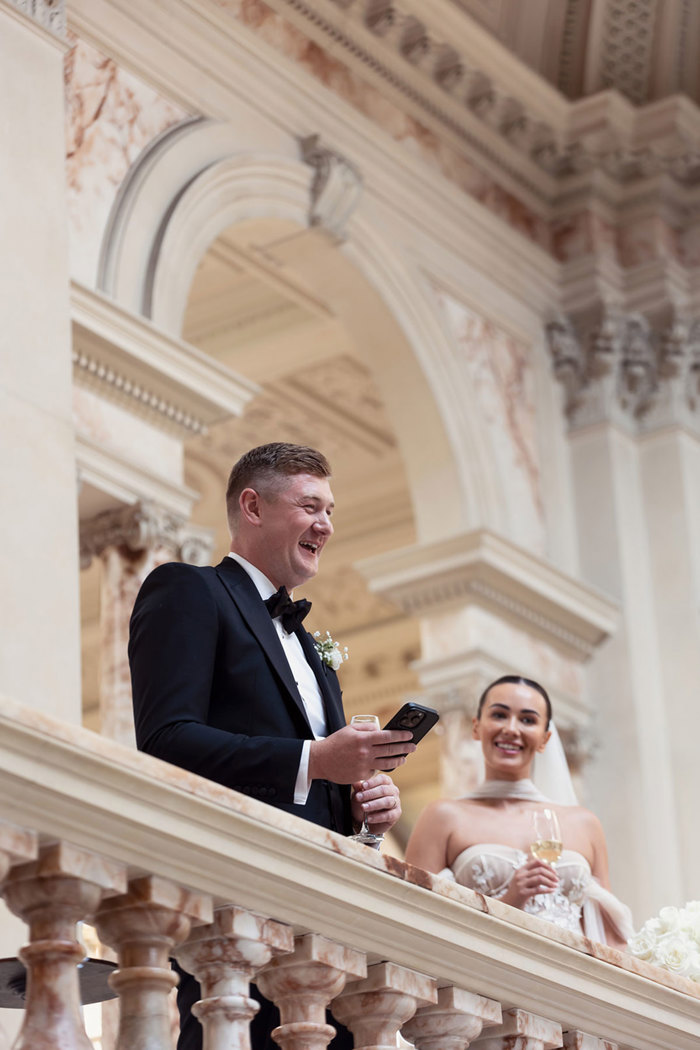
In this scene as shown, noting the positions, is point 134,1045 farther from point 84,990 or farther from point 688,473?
point 688,473

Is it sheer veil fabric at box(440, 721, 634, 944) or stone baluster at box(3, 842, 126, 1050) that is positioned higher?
sheer veil fabric at box(440, 721, 634, 944)

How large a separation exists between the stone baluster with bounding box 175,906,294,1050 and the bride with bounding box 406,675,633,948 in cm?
254

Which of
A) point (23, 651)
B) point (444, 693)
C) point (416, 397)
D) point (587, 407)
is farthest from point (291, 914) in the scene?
point (587, 407)

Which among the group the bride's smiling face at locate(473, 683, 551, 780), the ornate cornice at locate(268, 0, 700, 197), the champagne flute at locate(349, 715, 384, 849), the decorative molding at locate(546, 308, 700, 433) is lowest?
the champagne flute at locate(349, 715, 384, 849)

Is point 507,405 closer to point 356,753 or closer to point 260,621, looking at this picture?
point 260,621

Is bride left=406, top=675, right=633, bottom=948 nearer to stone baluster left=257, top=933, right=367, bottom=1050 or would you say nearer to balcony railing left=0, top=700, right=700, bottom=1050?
balcony railing left=0, top=700, right=700, bottom=1050

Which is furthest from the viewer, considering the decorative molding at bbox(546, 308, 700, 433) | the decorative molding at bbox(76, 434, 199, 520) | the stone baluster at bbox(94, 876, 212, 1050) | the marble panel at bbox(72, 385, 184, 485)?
the decorative molding at bbox(546, 308, 700, 433)

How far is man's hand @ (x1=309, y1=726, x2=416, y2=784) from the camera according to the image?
3031 mm

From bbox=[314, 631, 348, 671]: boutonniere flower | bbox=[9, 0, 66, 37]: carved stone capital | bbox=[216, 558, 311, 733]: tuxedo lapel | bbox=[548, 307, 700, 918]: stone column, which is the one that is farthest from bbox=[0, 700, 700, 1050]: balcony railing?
bbox=[548, 307, 700, 918]: stone column

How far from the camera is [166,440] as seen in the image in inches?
313

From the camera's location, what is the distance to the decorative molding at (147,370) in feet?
24.5

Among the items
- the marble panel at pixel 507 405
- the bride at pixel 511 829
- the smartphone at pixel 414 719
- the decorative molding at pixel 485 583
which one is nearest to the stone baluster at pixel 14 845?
the smartphone at pixel 414 719

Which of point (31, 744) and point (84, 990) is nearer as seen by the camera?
point (31, 744)

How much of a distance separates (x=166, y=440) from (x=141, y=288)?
734mm
